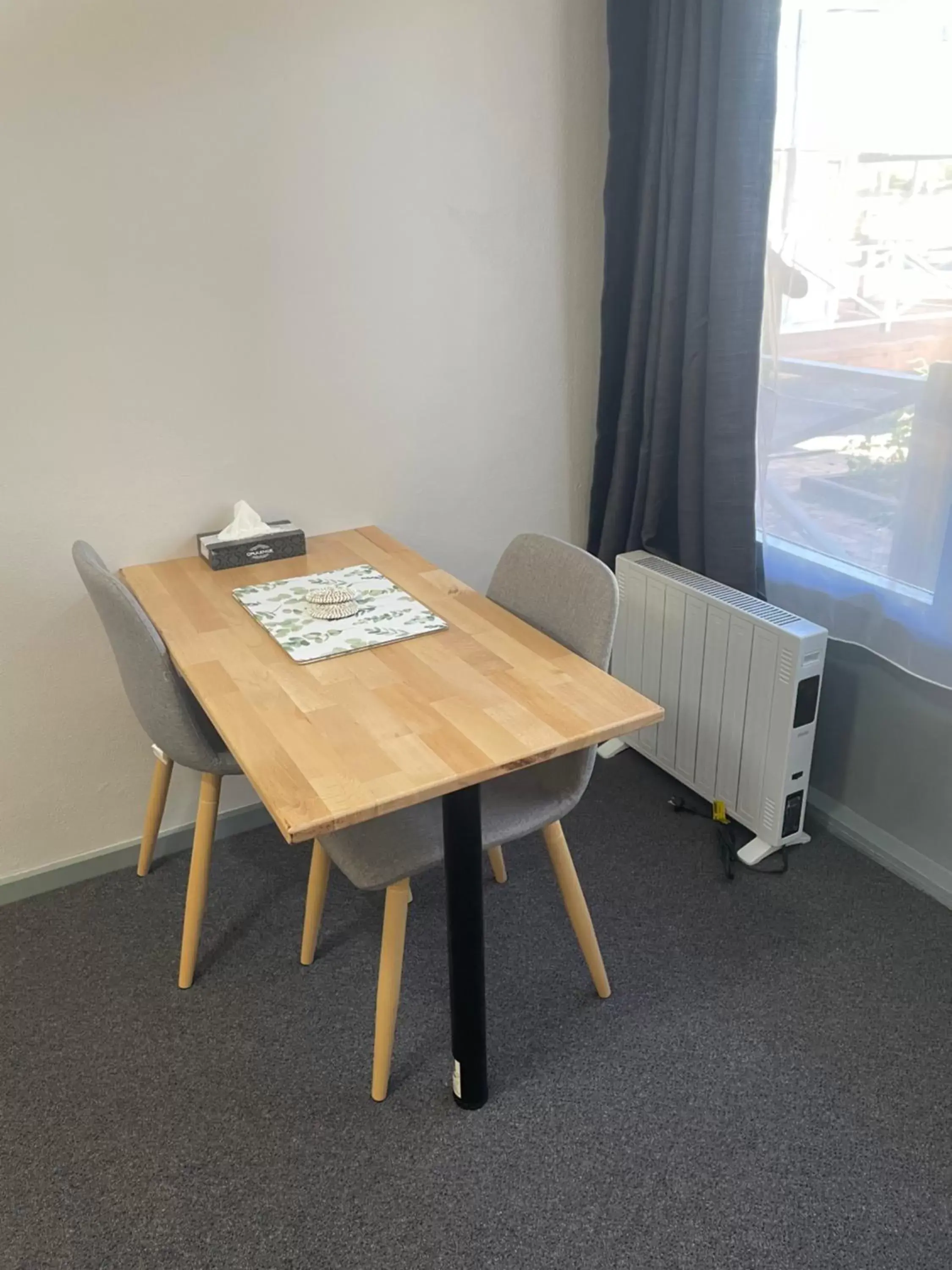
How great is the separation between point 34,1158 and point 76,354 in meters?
Answer: 1.48

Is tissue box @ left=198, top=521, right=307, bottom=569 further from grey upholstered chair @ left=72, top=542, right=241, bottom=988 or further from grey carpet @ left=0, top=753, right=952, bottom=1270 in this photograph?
grey carpet @ left=0, top=753, right=952, bottom=1270

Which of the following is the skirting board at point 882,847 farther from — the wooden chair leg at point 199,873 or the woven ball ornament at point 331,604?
the wooden chair leg at point 199,873

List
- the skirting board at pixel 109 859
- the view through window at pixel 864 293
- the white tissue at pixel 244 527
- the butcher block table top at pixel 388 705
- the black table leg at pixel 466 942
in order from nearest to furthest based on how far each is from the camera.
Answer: the butcher block table top at pixel 388 705 → the black table leg at pixel 466 942 → the view through window at pixel 864 293 → the white tissue at pixel 244 527 → the skirting board at pixel 109 859

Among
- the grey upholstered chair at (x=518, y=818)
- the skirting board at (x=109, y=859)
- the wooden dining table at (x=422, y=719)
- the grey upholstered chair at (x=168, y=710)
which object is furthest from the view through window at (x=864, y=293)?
the skirting board at (x=109, y=859)

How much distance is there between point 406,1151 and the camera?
157cm

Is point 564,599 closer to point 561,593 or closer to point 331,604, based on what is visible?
point 561,593

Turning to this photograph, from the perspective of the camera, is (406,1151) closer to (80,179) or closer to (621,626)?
(621,626)

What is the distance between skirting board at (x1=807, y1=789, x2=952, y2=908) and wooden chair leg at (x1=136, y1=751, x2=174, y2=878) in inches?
61.1

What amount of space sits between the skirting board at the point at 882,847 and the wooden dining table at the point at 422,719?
41.3 inches

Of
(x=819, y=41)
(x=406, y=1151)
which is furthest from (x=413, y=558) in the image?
(x=819, y=41)

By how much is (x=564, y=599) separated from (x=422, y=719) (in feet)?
1.49

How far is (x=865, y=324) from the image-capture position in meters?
1.88

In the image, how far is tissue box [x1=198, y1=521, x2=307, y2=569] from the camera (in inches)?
80.0

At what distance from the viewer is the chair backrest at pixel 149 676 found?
1.60m
